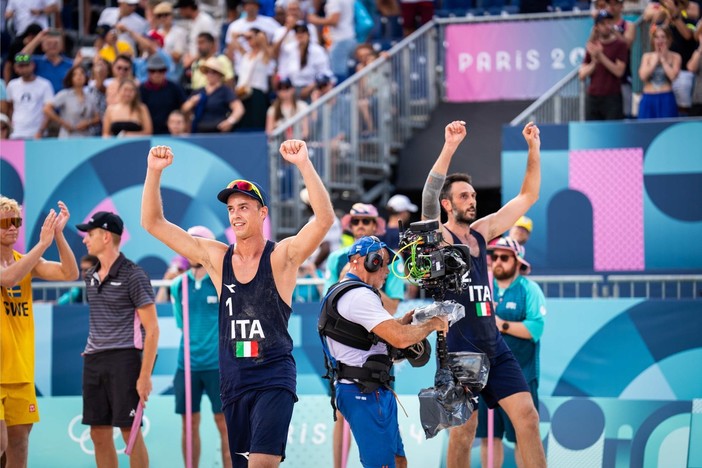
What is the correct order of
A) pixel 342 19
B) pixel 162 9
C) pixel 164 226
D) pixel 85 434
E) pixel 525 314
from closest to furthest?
pixel 164 226 < pixel 525 314 < pixel 85 434 < pixel 342 19 < pixel 162 9

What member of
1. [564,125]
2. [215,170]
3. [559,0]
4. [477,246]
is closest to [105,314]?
[477,246]

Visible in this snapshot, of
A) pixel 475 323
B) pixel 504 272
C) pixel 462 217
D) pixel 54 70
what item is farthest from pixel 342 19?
pixel 475 323

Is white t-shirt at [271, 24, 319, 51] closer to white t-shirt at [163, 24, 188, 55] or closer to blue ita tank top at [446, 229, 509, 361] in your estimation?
white t-shirt at [163, 24, 188, 55]

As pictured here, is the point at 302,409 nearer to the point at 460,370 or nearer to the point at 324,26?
the point at 460,370

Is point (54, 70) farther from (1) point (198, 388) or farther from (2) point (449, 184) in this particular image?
(2) point (449, 184)

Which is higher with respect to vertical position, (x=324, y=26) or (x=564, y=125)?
(x=324, y=26)

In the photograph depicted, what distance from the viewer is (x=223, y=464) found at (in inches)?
409

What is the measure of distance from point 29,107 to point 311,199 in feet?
33.0

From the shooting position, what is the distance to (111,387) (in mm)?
9164

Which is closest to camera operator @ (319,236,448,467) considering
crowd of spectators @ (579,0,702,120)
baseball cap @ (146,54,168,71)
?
crowd of spectators @ (579,0,702,120)

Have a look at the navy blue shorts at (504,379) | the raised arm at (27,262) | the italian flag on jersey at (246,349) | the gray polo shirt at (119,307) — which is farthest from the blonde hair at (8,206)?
the navy blue shorts at (504,379)

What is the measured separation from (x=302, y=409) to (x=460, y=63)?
709cm

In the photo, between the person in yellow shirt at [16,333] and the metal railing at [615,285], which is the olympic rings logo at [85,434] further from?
the person in yellow shirt at [16,333]

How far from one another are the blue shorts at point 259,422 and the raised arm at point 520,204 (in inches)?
93.1
